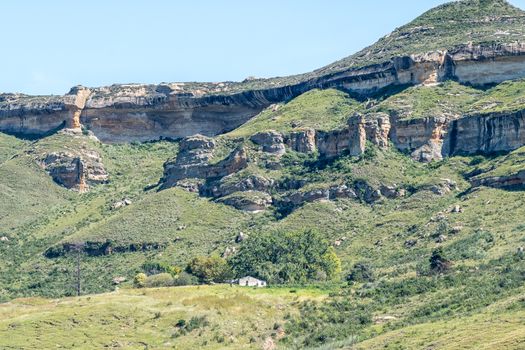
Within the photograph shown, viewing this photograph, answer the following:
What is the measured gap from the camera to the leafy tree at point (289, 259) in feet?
379

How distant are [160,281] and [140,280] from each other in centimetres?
332

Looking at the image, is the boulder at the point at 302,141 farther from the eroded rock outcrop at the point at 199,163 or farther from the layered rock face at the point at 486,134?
the layered rock face at the point at 486,134

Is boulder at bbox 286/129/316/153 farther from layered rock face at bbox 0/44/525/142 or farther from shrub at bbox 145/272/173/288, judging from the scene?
shrub at bbox 145/272/173/288

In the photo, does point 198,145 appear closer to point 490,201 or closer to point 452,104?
point 452,104

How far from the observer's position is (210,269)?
116188 millimetres

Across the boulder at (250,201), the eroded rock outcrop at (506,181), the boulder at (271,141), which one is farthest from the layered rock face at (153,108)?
the eroded rock outcrop at (506,181)

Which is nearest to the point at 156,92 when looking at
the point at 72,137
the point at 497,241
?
the point at 72,137

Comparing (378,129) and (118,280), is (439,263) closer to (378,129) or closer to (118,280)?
(118,280)

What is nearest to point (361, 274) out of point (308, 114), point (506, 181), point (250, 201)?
point (506, 181)

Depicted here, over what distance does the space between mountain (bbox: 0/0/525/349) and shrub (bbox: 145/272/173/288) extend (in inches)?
7.2

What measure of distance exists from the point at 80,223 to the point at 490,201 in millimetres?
47015

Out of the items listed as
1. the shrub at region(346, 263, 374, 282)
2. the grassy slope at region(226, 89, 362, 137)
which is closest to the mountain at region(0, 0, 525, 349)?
the grassy slope at region(226, 89, 362, 137)

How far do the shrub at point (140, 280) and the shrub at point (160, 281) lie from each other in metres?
0.43

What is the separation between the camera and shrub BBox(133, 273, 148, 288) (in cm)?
11574
